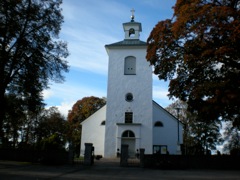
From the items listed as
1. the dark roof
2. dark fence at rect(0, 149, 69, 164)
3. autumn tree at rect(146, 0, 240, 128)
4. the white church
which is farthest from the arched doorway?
autumn tree at rect(146, 0, 240, 128)

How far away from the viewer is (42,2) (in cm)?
2166

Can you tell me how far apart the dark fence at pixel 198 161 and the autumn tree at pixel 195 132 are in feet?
80.1

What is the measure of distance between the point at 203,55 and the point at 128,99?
1890 centimetres

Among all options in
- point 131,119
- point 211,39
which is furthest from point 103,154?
point 211,39

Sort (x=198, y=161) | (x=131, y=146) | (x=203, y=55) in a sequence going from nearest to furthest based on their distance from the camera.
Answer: (x=203, y=55) → (x=198, y=161) → (x=131, y=146)

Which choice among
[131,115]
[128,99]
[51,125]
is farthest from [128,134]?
[51,125]

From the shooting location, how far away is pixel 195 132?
1912 inches

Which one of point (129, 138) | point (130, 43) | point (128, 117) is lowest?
point (129, 138)

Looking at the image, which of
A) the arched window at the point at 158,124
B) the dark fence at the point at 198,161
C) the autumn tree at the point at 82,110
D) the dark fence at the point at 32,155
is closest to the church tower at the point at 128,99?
the arched window at the point at 158,124

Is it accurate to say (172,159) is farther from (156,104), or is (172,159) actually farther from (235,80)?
(156,104)

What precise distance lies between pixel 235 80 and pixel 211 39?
2.74 m

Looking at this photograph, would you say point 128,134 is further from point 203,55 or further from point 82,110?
point 82,110

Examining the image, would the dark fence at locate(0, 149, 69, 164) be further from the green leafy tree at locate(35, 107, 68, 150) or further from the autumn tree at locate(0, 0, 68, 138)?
the green leafy tree at locate(35, 107, 68, 150)

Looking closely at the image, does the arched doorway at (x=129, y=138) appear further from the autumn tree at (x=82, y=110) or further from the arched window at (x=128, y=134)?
the autumn tree at (x=82, y=110)
